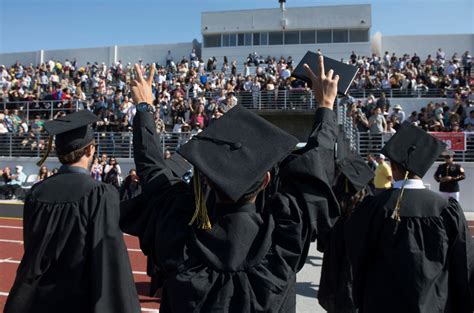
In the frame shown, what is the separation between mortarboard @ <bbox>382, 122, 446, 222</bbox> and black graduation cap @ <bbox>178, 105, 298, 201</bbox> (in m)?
1.56

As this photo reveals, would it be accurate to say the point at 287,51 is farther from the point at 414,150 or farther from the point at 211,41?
A: the point at 414,150

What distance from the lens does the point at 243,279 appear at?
2.12 m

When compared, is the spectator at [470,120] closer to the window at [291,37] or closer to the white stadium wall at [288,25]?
the white stadium wall at [288,25]

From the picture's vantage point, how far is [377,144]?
17.1 metres

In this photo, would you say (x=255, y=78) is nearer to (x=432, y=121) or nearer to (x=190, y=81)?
(x=190, y=81)

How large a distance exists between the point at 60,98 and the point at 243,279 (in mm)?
24185

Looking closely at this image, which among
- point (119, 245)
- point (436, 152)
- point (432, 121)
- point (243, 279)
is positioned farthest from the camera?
point (432, 121)

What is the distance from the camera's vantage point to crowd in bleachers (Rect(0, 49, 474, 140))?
20.1 m

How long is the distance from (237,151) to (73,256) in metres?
1.58

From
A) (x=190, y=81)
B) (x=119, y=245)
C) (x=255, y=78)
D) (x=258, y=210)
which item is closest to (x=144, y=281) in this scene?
(x=119, y=245)

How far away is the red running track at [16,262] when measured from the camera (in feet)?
20.4

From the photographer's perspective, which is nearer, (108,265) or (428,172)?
(108,265)

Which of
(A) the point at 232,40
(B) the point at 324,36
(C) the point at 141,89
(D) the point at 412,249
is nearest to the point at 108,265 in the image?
(C) the point at 141,89

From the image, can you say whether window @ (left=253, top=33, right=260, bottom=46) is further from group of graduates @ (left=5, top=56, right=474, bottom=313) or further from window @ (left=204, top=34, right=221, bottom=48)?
group of graduates @ (left=5, top=56, right=474, bottom=313)
